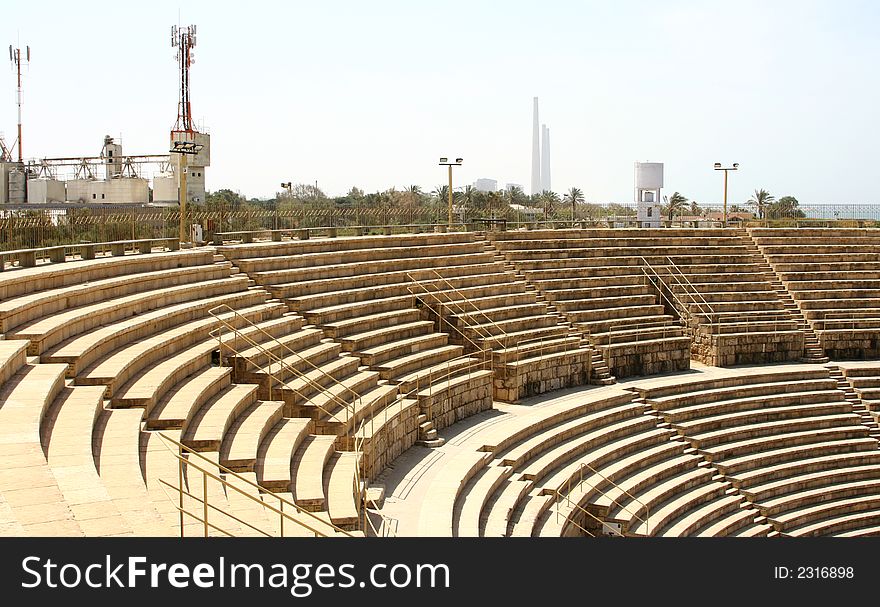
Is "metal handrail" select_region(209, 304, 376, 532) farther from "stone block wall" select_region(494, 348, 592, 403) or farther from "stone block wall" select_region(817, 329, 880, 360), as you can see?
"stone block wall" select_region(817, 329, 880, 360)

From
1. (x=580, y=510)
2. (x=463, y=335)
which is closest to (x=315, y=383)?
(x=580, y=510)

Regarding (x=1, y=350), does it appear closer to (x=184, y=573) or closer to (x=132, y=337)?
(x=132, y=337)

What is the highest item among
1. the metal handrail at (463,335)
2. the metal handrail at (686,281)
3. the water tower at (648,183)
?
the water tower at (648,183)

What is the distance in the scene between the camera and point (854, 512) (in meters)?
21.0

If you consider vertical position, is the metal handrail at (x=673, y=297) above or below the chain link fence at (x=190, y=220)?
below

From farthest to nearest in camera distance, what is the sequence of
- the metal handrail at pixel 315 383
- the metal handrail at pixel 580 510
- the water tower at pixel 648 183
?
the water tower at pixel 648 183, the metal handrail at pixel 580 510, the metal handrail at pixel 315 383

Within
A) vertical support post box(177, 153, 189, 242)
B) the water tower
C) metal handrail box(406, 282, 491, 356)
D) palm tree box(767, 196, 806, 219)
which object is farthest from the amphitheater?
the water tower

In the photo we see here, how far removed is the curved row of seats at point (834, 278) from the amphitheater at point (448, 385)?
0.27ft

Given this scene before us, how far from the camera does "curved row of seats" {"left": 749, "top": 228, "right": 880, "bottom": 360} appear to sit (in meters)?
27.3

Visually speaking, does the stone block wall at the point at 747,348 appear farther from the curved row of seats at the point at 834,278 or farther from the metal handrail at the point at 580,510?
the metal handrail at the point at 580,510

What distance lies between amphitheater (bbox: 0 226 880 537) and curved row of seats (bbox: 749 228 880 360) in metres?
0.08

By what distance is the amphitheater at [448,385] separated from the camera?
10.5 meters

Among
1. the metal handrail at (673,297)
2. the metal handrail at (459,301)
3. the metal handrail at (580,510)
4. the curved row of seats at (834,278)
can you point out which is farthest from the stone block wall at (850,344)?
the metal handrail at (580,510)

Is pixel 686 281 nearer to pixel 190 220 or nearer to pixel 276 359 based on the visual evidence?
pixel 190 220
